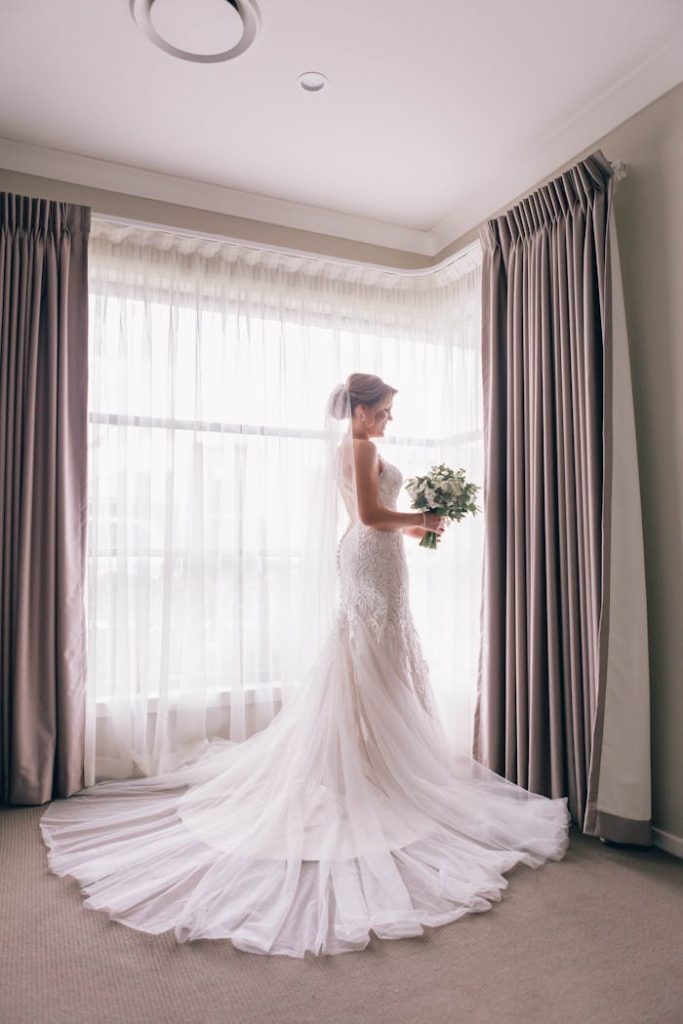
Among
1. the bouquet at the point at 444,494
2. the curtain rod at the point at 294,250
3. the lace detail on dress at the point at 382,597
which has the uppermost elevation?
the curtain rod at the point at 294,250

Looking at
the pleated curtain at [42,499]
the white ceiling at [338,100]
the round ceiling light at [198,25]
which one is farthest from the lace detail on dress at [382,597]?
the round ceiling light at [198,25]

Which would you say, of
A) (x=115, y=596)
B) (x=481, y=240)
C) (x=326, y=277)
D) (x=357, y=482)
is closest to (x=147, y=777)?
(x=115, y=596)

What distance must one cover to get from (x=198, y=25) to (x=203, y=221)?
1.26 metres

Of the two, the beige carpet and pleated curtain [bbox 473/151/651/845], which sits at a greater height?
pleated curtain [bbox 473/151/651/845]

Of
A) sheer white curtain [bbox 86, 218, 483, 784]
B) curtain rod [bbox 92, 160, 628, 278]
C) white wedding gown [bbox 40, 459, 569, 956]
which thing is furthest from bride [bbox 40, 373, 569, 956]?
curtain rod [bbox 92, 160, 628, 278]

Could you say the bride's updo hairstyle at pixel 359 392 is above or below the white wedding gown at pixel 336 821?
above

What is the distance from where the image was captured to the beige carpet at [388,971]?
5.78ft

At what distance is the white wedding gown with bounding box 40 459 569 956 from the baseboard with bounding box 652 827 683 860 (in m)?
0.33

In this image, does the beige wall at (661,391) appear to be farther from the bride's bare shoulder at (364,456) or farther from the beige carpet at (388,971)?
the bride's bare shoulder at (364,456)

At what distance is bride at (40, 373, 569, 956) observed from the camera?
214 centimetres

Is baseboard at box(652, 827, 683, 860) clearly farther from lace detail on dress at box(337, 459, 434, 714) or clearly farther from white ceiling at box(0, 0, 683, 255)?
white ceiling at box(0, 0, 683, 255)

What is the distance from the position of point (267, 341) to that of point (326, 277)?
527 millimetres

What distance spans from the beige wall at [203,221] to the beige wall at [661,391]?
1615mm

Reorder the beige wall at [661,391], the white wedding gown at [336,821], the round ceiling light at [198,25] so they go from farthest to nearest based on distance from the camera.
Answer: the beige wall at [661,391] < the round ceiling light at [198,25] < the white wedding gown at [336,821]
